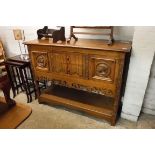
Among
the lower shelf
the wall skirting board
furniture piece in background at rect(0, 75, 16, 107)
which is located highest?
furniture piece in background at rect(0, 75, 16, 107)

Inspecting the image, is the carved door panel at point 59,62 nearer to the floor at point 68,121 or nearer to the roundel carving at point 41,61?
the roundel carving at point 41,61

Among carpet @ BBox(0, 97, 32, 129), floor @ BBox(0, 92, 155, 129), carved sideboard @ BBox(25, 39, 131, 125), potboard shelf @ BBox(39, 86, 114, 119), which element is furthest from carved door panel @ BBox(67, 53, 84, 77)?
carpet @ BBox(0, 97, 32, 129)

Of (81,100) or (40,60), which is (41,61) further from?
(81,100)

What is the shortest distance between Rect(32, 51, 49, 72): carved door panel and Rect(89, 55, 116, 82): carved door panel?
0.63 metres

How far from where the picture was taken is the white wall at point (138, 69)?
5.05ft

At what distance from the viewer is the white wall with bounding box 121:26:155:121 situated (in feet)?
5.05

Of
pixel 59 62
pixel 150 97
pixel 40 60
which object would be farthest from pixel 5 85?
pixel 150 97

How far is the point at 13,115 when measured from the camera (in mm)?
2295

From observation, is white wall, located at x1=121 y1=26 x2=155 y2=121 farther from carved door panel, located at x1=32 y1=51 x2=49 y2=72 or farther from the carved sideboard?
carved door panel, located at x1=32 y1=51 x2=49 y2=72

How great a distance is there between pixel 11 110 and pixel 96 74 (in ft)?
5.01

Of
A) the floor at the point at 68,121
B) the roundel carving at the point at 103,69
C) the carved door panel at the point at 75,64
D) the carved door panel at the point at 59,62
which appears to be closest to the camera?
the roundel carving at the point at 103,69

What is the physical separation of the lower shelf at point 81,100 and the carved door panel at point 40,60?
1.62 feet

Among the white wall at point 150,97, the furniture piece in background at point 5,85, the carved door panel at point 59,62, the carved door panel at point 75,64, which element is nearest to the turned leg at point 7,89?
the furniture piece in background at point 5,85

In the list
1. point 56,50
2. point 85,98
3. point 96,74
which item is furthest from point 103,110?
point 56,50
